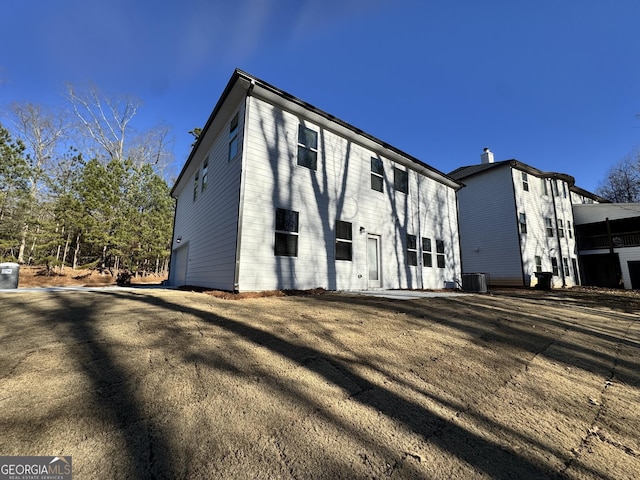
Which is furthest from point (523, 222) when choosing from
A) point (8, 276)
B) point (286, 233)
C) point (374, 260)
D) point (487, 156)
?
point (8, 276)

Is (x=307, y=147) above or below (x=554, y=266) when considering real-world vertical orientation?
above

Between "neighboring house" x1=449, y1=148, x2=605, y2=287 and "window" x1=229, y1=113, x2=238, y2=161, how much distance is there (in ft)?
49.5

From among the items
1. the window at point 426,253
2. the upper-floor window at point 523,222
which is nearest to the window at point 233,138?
the window at point 426,253

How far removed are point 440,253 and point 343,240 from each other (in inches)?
239

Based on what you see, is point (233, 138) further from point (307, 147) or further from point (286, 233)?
point (286, 233)

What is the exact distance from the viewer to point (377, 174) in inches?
414

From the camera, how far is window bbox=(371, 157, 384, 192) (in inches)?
407

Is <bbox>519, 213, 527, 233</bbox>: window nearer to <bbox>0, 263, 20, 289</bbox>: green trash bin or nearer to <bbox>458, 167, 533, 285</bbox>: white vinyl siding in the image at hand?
<bbox>458, 167, 533, 285</bbox>: white vinyl siding

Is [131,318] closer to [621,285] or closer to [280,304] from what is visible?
[280,304]

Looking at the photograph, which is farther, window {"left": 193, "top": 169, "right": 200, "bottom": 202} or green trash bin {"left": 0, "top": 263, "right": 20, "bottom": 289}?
window {"left": 193, "top": 169, "right": 200, "bottom": 202}

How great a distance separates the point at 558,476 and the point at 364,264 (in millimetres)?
7763

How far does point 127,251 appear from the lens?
19250 millimetres

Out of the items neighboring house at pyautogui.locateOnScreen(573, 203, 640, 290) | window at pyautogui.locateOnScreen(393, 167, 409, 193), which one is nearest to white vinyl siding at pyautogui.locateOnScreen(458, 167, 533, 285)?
neighboring house at pyautogui.locateOnScreen(573, 203, 640, 290)

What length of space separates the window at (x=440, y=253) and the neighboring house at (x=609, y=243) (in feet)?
58.9
